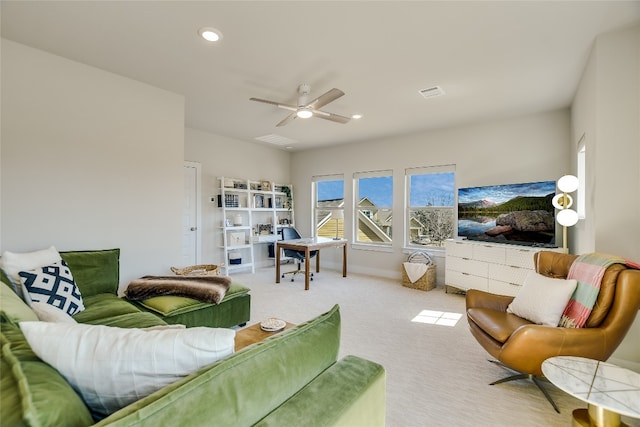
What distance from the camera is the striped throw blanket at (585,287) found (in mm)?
1936

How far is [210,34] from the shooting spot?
2467mm

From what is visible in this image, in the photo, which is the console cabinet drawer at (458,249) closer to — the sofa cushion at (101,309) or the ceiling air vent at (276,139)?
the ceiling air vent at (276,139)

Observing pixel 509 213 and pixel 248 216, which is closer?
pixel 509 213

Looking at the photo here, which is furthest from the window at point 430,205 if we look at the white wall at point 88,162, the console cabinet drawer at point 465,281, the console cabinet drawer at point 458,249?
the white wall at point 88,162

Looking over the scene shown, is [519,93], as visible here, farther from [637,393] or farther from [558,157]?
[637,393]

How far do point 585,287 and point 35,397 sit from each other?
9.05ft

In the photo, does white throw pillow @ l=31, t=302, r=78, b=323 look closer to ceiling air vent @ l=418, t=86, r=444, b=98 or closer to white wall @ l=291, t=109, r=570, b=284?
ceiling air vent @ l=418, t=86, r=444, b=98

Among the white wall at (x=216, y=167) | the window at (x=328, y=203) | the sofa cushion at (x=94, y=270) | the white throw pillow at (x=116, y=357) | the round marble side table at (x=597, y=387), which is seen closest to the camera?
the white throw pillow at (x=116, y=357)

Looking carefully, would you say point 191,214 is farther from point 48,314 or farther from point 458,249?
point 458,249

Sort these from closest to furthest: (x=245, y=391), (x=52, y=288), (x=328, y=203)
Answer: (x=245, y=391)
(x=52, y=288)
(x=328, y=203)

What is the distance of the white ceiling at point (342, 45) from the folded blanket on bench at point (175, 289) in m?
2.14

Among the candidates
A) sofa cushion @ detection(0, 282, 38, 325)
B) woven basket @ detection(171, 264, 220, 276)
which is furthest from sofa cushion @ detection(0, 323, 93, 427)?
woven basket @ detection(171, 264, 220, 276)

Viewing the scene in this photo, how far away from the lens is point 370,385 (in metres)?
1.09

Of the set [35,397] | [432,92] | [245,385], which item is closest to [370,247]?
[432,92]
